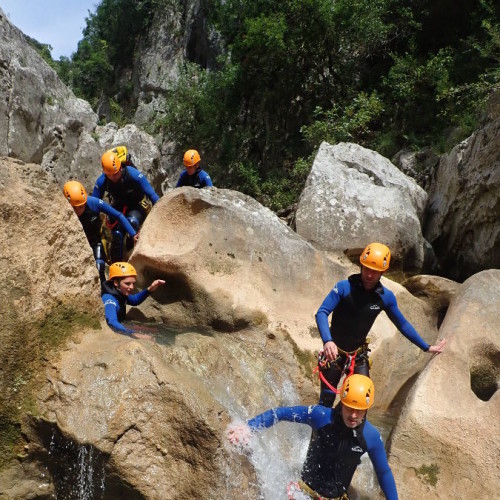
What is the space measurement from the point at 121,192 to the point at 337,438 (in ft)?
15.9

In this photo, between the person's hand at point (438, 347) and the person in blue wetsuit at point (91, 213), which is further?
the person in blue wetsuit at point (91, 213)

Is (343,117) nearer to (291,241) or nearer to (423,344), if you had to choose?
(291,241)

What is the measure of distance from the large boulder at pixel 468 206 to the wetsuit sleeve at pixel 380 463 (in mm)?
5804

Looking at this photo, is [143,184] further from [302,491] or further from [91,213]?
[302,491]

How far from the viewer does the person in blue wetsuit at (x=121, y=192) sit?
271 inches

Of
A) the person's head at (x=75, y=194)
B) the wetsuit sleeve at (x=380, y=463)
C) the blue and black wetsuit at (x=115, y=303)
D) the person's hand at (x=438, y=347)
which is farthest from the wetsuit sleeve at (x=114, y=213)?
the wetsuit sleeve at (x=380, y=463)

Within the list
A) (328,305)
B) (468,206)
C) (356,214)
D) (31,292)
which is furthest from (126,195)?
(468,206)

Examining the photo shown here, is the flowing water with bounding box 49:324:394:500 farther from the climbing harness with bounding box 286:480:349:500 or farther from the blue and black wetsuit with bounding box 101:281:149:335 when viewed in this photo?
the blue and black wetsuit with bounding box 101:281:149:335

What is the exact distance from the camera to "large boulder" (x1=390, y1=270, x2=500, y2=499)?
14.6 ft

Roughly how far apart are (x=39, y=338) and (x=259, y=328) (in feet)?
9.35

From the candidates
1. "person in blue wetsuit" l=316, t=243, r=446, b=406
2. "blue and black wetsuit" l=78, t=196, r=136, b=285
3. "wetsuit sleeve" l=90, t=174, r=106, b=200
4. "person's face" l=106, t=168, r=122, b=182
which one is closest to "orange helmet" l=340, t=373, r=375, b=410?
"person in blue wetsuit" l=316, t=243, r=446, b=406

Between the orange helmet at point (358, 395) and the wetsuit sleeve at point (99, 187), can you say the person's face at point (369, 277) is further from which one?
the wetsuit sleeve at point (99, 187)

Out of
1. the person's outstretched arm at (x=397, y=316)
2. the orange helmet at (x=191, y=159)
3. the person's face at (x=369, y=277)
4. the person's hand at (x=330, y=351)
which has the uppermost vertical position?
the orange helmet at (x=191, y=159)

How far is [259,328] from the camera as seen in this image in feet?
19.8
